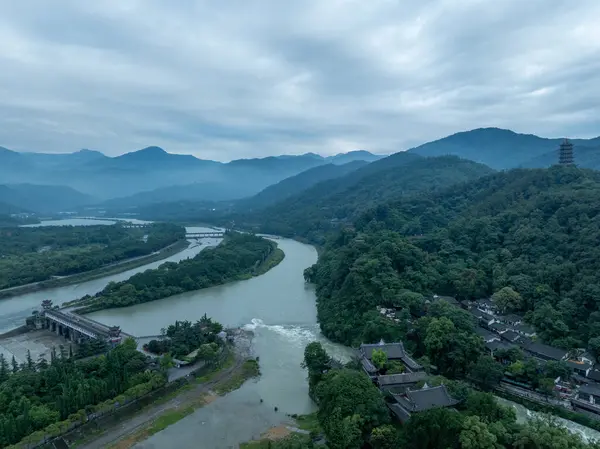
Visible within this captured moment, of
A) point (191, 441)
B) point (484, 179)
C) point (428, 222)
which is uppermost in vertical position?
point (484, 179)

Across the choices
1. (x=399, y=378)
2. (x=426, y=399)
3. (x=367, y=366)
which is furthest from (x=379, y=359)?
(x=426, y=399)

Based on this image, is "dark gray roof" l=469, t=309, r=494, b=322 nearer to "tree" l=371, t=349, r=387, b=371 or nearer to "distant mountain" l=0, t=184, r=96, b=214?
"tree" l=371, t=349, r=387, b=371

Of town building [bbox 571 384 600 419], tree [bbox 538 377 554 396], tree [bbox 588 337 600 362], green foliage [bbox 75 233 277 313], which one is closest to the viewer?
town building [bbox 571 384 600 419]

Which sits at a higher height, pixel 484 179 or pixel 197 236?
pixel 484 179

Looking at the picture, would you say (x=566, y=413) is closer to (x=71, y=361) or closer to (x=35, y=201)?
(x=71, y=361)

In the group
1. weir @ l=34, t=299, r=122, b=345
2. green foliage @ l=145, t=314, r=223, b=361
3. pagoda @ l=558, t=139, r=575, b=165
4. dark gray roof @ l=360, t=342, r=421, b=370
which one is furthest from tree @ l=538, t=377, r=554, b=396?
pagoda @ l=558, t=139, r=575, b=165

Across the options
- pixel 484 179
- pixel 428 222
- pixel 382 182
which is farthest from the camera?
pixel 382 182

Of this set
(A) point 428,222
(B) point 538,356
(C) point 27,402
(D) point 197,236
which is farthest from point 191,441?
(D) point 197,236
